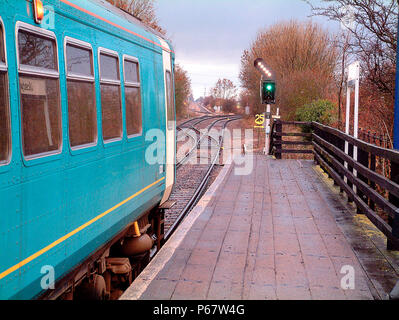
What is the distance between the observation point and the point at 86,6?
4902mm

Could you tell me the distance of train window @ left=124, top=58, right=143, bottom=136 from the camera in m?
6.04

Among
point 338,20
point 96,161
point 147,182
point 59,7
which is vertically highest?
point 338,20

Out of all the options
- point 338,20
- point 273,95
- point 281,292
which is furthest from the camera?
point 273,95

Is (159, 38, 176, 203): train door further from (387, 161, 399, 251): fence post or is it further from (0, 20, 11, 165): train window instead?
(0, 20, 11, 165): train window

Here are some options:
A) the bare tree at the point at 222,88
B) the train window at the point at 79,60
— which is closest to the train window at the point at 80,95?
the train window at the point at 79,60

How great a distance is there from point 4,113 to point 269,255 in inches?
132

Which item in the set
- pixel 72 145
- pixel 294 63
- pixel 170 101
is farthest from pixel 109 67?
pixel 294 63

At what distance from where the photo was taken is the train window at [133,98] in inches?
238

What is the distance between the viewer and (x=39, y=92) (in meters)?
3.86

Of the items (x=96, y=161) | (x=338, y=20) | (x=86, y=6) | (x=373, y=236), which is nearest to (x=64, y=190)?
(x=96, y=161)

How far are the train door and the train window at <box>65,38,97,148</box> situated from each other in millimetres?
3107

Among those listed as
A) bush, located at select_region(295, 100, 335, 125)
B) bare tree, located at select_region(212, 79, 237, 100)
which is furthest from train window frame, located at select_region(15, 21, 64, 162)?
bare tree, located at select_region(212, 79, 237, 100)
